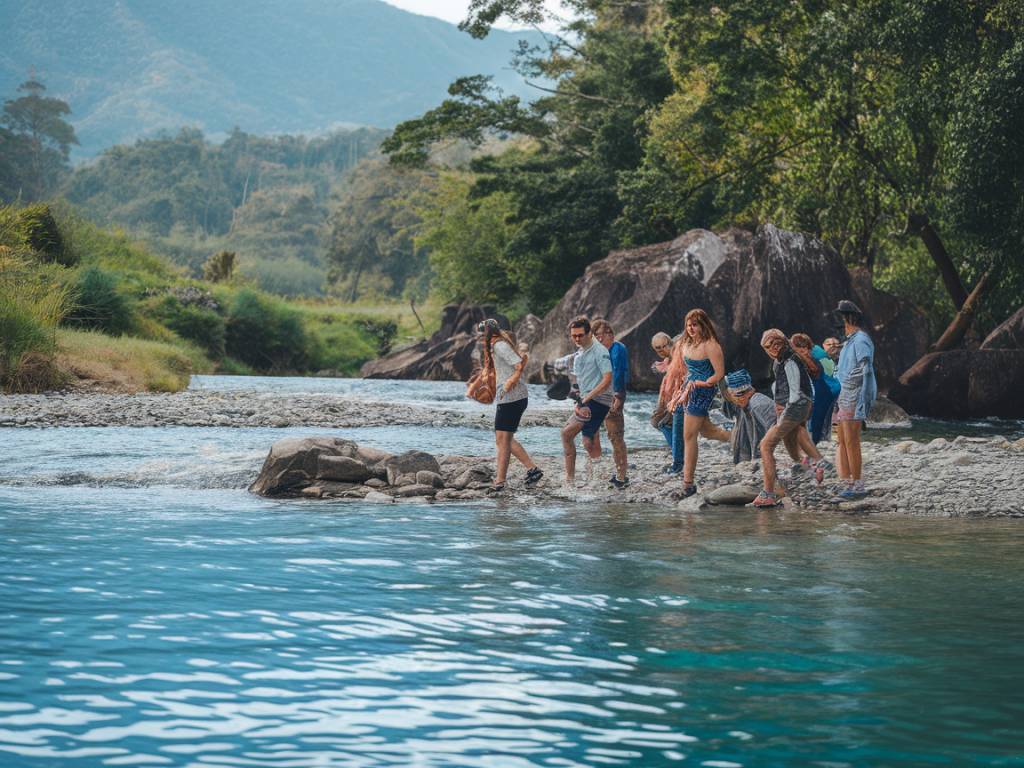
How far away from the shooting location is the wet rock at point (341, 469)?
13477 millimetres

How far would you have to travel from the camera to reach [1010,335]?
29516 millimetres

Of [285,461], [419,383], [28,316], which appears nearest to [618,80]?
[419,383]

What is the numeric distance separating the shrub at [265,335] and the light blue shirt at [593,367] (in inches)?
1700

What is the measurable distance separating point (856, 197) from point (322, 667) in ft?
98.9

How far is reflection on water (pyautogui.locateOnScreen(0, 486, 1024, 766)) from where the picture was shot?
4.91 meters

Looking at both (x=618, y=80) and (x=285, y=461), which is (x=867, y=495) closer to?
(x=285, y=461)

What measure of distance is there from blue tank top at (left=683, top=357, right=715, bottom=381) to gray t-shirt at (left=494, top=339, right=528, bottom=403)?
5.85 ft

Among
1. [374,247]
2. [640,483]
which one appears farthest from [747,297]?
[374,247]

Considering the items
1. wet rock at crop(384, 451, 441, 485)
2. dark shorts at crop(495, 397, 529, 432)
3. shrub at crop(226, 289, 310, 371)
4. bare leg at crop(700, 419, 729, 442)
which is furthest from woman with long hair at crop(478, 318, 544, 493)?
shrub at crop(226, 289, 310, 371)

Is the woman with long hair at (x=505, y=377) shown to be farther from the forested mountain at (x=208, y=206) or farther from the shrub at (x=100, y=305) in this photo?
the forested mountain at (x=208, y=206)

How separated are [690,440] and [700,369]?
2.52 feet

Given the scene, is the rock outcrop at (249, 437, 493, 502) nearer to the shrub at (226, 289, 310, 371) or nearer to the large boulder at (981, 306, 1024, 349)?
the large boulder at (981, 306, 1024, 349)

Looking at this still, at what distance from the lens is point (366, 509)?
1213cm

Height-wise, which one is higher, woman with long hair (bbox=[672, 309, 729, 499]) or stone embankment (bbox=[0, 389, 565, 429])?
woman with long hair (bbox=[672, 309, 729, 499])
